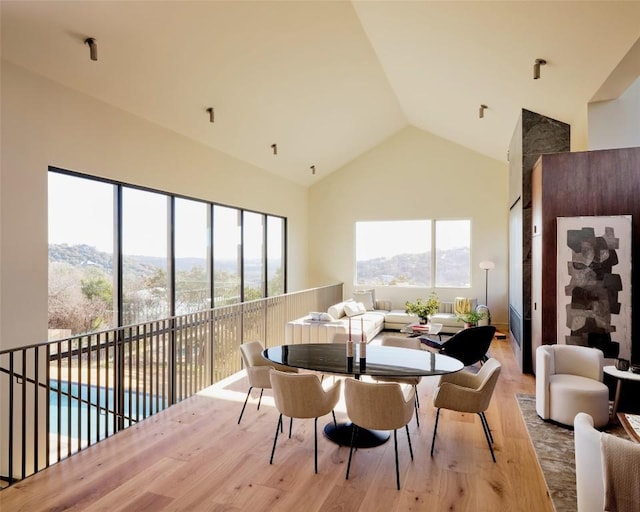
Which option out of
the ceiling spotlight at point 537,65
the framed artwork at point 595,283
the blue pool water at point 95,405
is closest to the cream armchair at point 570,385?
the framed artwork at point 595,283

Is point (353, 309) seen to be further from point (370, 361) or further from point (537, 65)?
point (537, 65)

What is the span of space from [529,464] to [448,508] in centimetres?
99

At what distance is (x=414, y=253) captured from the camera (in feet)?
31.3

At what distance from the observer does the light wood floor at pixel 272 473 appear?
2635 millimetres

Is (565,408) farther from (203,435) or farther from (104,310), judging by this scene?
(104,310)

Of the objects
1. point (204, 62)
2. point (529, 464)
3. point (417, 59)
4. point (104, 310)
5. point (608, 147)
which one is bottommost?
point (529, 464)

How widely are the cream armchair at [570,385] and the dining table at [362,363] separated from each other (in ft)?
3.74

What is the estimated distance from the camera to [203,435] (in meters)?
3.62

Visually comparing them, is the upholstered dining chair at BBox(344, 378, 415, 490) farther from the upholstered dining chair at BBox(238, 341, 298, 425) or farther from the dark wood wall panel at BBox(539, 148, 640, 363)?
the dark wood wall panel at BBox(539, 148, 640, 363)

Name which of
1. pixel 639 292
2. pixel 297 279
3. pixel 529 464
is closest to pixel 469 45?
pixel 639 292

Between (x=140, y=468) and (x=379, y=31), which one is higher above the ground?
(x=379, y=31)

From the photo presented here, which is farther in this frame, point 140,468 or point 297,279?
point 297,279

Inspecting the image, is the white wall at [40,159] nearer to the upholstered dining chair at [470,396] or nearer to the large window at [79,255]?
the large window at [79,255]

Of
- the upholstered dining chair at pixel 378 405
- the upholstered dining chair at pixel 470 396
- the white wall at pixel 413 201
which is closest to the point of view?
the upholstered dining chair at pixel 378 405
